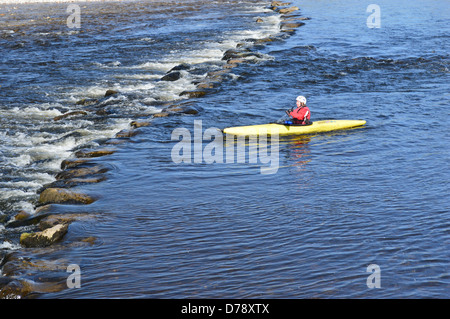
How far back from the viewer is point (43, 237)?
29.4 feet

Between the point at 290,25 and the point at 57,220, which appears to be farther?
the point at 290,25

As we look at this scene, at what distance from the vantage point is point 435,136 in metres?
14.3

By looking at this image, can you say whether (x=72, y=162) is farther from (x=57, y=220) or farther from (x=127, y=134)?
(x=57, y=220)

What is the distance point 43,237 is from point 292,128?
300 inches

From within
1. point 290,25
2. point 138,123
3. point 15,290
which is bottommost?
point 15,290

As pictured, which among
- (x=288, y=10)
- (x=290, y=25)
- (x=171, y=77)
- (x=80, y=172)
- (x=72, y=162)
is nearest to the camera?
(x=80, y=172)

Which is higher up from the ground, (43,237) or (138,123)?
(138,123)

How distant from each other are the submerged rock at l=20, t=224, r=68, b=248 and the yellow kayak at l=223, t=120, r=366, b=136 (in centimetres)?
641

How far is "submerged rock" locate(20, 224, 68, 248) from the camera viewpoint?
29.3 ft

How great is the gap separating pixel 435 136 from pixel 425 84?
20.7 ft

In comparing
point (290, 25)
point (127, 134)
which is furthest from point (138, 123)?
point (290, 25)
